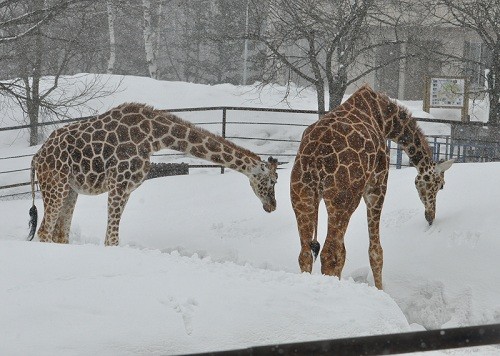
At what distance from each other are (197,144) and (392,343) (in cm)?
740

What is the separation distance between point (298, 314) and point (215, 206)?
7.53 metres

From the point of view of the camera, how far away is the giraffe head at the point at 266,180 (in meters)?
9.09

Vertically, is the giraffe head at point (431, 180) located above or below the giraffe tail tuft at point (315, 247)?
above

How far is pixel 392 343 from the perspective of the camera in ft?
4.96

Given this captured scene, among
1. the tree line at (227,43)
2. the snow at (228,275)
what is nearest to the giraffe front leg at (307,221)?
the snow at (228,275)

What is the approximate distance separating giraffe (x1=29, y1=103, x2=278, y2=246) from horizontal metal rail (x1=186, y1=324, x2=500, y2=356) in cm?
693

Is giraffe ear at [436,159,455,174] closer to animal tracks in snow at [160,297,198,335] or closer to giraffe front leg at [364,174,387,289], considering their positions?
giraffe front leg at [364,174,387,289]

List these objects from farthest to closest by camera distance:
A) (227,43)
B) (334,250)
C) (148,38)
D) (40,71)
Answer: (227,43) < (148,38) < (40,71) < (334,250)

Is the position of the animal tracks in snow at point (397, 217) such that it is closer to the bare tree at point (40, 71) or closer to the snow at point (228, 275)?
the snow at point (228, 275)

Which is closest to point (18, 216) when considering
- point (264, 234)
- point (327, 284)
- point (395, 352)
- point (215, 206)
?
point (215, 206)

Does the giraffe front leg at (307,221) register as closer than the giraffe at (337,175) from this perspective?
No

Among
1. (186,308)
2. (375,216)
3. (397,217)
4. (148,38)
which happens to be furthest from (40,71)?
(186,308)

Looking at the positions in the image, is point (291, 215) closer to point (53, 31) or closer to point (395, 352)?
point (395, 352)

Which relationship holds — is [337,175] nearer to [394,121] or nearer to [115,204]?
[394,121]
